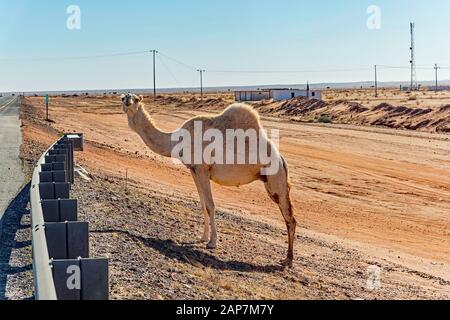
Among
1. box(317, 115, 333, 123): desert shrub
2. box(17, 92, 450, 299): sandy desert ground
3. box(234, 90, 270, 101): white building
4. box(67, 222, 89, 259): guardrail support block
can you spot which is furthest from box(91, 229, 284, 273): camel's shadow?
box(234, 90, 270, 101): white building

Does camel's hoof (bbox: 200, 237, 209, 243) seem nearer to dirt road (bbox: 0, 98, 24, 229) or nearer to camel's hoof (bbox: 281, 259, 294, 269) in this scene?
camel's hoof (bbox: 281, 259, 294, 269)

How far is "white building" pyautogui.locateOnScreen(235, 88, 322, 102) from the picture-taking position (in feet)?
312

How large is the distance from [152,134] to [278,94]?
86376mm

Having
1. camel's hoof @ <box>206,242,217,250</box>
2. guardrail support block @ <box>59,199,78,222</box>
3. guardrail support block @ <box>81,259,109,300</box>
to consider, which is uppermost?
guardrail support block @ <box>59,199,78,222</box>

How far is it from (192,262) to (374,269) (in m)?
3.90

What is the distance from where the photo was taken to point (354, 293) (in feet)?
32.7

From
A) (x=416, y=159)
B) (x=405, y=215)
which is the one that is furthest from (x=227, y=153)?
(x=416, y=159)

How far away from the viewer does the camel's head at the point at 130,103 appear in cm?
1276

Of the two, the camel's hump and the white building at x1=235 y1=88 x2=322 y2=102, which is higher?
the white building at x1=235 y1=88 x2=322 y2=102

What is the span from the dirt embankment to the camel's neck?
122 feet

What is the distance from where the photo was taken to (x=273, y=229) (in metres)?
14.9

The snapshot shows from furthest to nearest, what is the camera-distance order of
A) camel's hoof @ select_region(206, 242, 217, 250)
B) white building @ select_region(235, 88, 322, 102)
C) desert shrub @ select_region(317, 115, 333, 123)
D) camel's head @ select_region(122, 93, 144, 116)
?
white building @ select_region(235, 88, 322, 102)
desert shrub @ select_region(317, 115, 333, 123)
camel's head @ select_region(122, 93, 144, 116)
camel's hoof @ select_region(206, 242, 217, 250)
